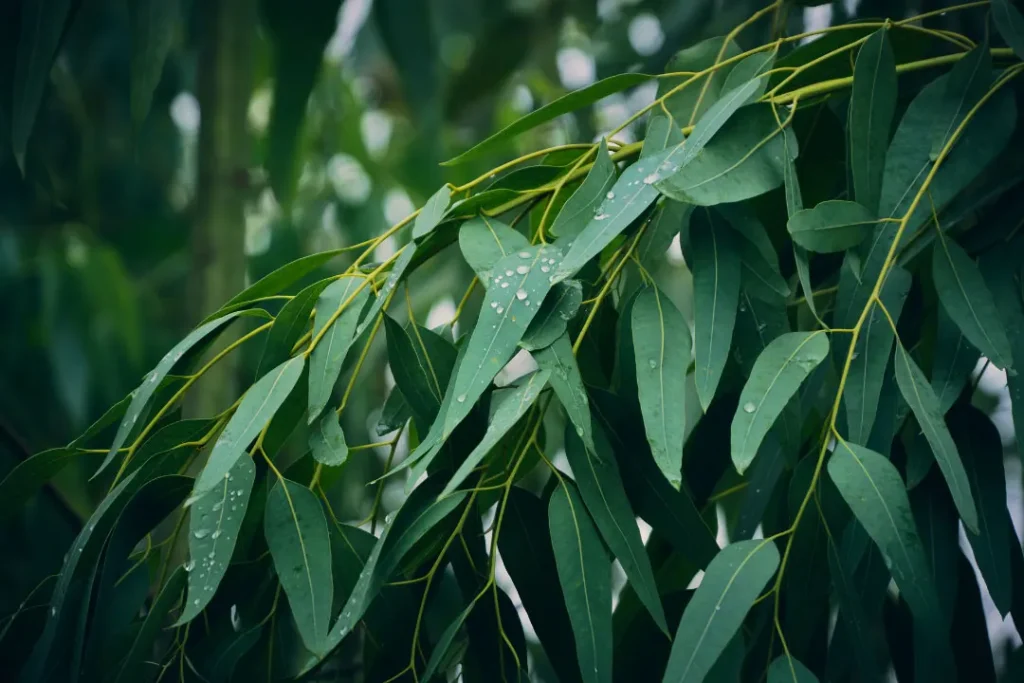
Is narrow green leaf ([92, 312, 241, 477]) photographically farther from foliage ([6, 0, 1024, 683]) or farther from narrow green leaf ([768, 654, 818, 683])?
narrow green leaf ([768, 654, 818, 683])

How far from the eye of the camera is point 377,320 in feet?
2.06

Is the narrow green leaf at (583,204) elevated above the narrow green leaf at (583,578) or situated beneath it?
elevated above

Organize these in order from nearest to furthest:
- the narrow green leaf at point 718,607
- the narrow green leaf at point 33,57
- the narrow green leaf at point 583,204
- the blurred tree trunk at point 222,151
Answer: the narrow green leaf at point 718,607 → the narrow green leaf at point 583,204 → the narrow green leaf at point 33,57 → the blurred tree trunk at point 222,151

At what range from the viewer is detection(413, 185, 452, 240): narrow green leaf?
601mm

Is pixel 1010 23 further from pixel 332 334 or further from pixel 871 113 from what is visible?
pixel 332 334

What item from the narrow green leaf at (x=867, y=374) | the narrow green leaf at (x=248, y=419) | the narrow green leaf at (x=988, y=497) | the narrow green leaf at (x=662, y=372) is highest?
the narrow green leaf at (x=248, y=419)

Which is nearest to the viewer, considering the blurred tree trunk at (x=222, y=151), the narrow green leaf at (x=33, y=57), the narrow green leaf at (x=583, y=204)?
the narrow green leaf at (x=583, y=204)

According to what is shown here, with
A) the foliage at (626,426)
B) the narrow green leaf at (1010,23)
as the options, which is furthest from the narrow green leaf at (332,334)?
the narrow green leaf at (1010,23)

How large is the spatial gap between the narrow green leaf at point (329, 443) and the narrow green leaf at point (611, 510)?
0.13 metres

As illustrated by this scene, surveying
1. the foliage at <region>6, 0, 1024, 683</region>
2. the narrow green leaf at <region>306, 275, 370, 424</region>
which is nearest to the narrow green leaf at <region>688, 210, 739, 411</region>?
the foliage at <region>6, 0, 1024, 683</region>

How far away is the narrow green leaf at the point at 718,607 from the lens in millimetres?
499

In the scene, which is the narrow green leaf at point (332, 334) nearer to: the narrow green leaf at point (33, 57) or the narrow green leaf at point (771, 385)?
the narrow green leaf at point (771, 385)

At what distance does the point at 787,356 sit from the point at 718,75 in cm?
34

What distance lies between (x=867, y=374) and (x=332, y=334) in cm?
33
